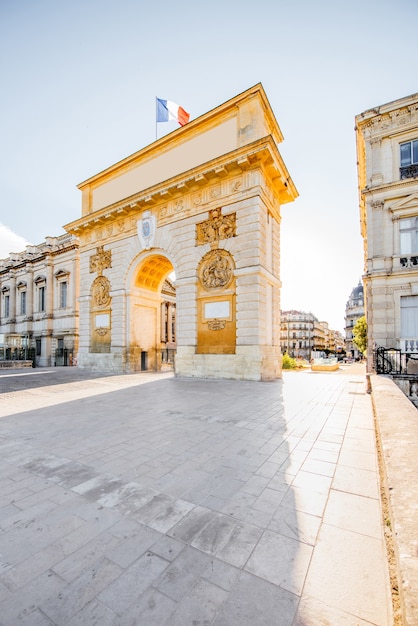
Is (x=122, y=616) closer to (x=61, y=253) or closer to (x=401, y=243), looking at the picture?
(x=401, y=243)

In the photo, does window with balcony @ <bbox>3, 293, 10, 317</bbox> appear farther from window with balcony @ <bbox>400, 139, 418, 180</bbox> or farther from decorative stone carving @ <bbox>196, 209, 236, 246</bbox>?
window with balcony @ <bbox>400, 139, 418, 180</bbox>

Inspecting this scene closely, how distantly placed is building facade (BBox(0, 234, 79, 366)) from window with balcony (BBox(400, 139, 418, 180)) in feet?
89.5

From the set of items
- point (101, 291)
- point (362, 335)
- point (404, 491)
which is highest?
point (101, 291)

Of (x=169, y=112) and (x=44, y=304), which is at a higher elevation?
(x=169, y=112)

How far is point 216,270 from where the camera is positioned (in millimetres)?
13438

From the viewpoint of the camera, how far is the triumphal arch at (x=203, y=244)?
12609 mm

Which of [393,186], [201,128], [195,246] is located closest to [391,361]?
[393,186]

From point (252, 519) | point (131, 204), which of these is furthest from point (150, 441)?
point (131, 204)

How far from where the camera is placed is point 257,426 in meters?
5.18

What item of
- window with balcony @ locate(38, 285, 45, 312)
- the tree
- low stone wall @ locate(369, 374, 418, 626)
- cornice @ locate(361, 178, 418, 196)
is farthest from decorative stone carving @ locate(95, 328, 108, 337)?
the tree

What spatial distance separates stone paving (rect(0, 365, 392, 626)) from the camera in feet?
5.20

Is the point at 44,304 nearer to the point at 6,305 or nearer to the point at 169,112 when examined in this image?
the point at 6,305

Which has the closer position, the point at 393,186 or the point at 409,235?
the point at 409,235

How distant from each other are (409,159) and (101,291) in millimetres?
19156
